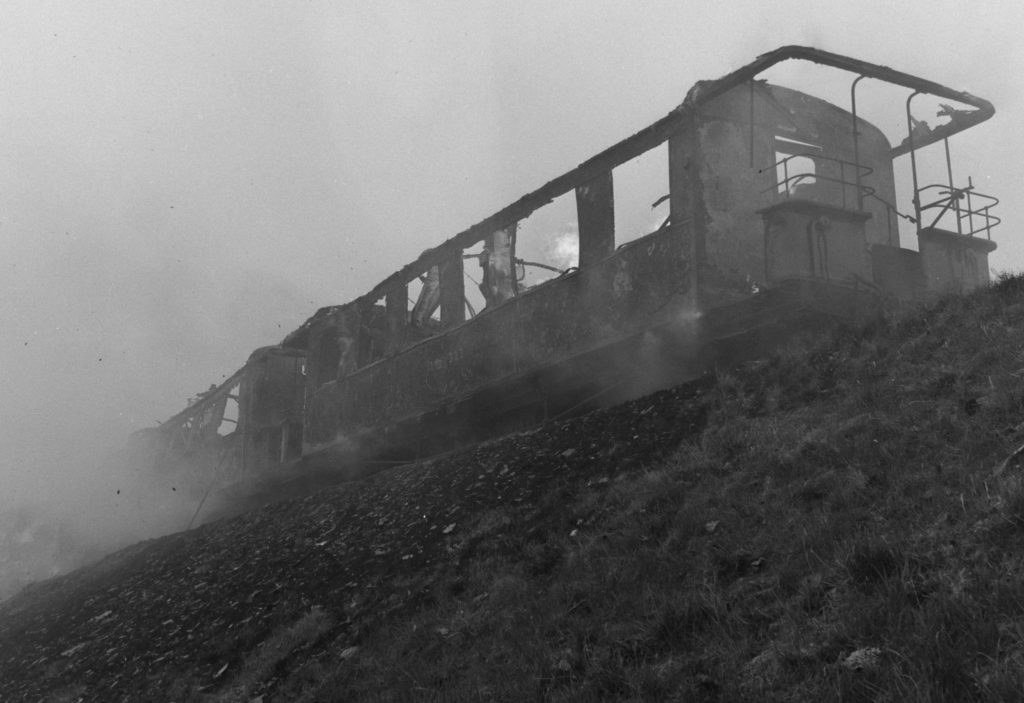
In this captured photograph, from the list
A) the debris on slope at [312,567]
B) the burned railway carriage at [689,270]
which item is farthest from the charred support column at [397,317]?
the debris on slope at [312,567]

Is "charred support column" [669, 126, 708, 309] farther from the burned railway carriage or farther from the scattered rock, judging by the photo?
the scattered rock

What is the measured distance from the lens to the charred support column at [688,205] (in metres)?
9.77

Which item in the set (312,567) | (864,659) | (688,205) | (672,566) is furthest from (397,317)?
(864,659)

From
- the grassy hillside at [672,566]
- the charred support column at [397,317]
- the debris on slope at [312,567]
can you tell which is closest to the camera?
the grassy hillside at [672,566]

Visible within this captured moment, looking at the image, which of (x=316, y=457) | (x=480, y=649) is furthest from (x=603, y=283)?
(x=316, y=457)

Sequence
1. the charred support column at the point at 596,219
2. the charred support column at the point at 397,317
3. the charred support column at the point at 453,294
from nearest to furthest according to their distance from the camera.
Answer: the charred support column at the point at 596,219 < the charred support column at the point at 453,294 < the charred support column at the point at 397,317

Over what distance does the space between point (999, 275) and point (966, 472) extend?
367 cm

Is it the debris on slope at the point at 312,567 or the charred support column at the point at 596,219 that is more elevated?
the charred support column at the point at 596,219

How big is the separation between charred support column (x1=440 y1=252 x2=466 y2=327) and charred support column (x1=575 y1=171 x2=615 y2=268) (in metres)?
2.98

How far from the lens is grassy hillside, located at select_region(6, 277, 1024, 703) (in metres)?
3.90

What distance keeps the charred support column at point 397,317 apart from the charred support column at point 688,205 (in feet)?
19.5

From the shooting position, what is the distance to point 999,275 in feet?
25.8

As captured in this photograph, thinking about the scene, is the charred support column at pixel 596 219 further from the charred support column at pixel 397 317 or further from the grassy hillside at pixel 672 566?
the charred support column at pixel 397 317

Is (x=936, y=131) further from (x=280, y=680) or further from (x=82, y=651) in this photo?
(x=82, y=651)
